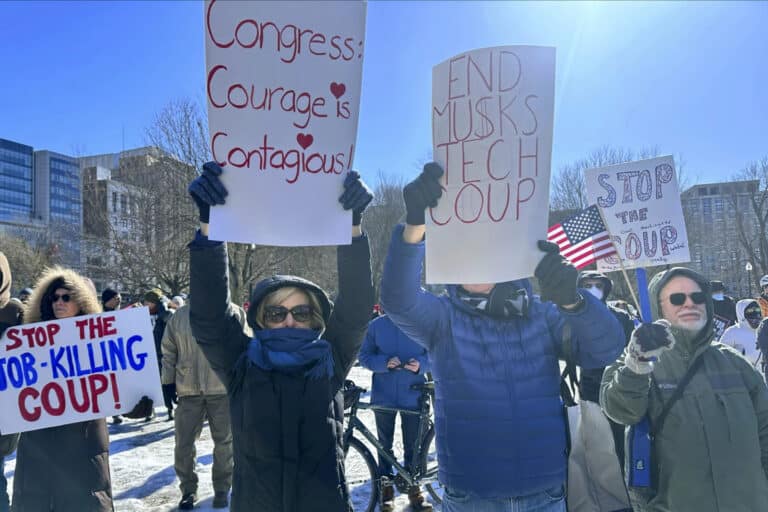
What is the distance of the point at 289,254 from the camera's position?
20031 millimetres

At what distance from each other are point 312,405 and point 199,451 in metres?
4.88

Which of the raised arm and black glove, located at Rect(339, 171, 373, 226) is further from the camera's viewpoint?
black glove, located at Rect(339, 171, 373, 226)

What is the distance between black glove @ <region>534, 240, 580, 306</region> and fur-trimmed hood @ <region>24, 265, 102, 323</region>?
2.31 meters

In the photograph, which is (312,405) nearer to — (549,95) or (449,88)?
(449,88)

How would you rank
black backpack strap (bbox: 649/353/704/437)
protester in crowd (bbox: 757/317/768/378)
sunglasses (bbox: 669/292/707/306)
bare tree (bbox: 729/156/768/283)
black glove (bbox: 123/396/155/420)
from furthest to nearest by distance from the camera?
1. bare tree (bbox: 729/156/768/283)
2. protester in crowd (bbox: 757/317/768/378)
3. black glove (bbox: 123/396/155/420)
4. sunglasses (bbox: 669/292/707/306)
5. black backpack strap (bbox: 649/353/704/437)

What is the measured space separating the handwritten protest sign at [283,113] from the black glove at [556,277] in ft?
2.42

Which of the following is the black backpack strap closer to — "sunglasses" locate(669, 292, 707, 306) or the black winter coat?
"sunglasses" locate(669, 292, 707, 306)

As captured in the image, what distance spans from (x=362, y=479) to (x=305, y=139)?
3557mm

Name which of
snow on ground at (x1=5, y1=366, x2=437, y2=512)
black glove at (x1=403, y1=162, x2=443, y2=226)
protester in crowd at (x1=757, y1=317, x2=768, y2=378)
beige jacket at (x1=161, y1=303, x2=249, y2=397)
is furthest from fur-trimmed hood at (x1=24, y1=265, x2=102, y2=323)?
protester in crowd at (x1=757, y1=317, x2=768, y2=378)

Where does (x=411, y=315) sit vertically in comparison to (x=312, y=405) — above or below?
above

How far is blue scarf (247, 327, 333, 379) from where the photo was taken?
2129mm

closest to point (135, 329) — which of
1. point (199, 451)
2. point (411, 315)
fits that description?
point (411, 315)

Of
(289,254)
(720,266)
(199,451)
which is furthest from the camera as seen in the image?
(720,266)

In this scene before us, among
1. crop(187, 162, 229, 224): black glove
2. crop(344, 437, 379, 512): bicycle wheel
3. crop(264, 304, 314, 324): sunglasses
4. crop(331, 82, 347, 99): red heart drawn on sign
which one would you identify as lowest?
crop(344, 437, 379, 512): bicycle wheel
